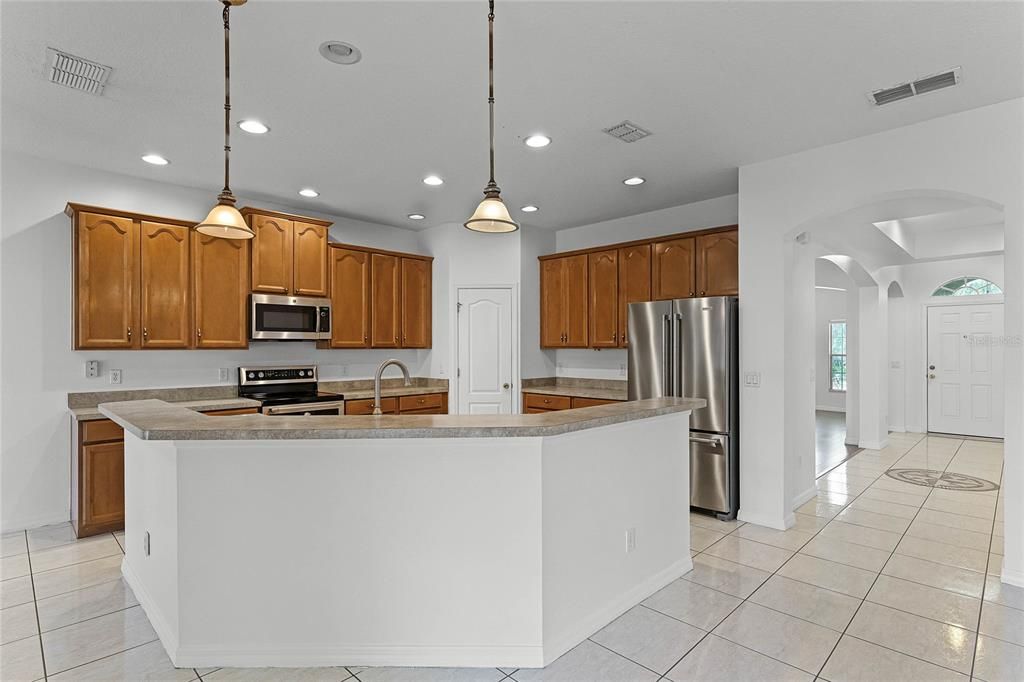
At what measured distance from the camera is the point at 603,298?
569 centimetres

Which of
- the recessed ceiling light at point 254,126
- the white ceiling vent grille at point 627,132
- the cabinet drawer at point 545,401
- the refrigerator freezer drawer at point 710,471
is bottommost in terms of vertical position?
the refrigerator freezer drawer at point 710,471

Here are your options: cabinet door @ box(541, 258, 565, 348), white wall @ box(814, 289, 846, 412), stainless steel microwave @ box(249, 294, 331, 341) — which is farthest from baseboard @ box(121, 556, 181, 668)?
white wall @ box(814, 289, 846, 412)

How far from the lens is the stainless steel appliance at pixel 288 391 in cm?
457

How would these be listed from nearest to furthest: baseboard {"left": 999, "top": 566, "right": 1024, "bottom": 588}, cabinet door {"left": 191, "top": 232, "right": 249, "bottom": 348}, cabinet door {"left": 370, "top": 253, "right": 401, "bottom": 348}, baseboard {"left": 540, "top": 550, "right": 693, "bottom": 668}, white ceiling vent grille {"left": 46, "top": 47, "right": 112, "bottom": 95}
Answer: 1. baseboard {"left": 540, "top": 550, "right": 693, "bottom": 668}
2. white ceiling vent grille {"left": 46, "top": 47, "right": 112, "bottom": 95}
3. baseboard {"left": 999, "top": 566, "right": 1024, "bottom": 588}
4. cabinet door {"left": 191, "top": 232, "right": 249, "bottom": 348}
5. cabinet door {"left": 370, "top": 253, "right": 401, "bottom": 348}

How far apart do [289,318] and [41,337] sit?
1724 mm

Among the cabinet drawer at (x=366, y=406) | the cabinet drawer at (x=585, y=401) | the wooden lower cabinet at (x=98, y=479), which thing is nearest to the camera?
the wooden lower cabinet at (x=98, y=479)

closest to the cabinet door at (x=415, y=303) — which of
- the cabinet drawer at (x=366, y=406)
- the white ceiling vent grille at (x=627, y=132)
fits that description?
the cabinet drawer at (x=366, y=406)

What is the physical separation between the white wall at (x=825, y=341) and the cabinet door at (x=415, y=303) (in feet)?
27.4

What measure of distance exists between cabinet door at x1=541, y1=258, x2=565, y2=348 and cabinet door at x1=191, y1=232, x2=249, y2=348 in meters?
3.06

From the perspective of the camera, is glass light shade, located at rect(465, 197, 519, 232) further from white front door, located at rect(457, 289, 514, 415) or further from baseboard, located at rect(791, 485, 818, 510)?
baseboard, located at rect(791, 485, 818, 510)

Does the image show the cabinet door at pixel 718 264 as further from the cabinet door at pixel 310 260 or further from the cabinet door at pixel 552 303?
the cabinet door at pixel 310 260

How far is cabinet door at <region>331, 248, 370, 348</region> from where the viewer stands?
5.36 metres

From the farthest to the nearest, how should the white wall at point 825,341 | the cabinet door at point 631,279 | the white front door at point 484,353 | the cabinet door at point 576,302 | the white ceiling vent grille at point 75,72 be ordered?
the white wall at point 825,341 < the white front door at point 484,353 < the cabinet door at point 576,302 < the cabinet door at point 631,279 < the white ceiling vent grille at point 75,72

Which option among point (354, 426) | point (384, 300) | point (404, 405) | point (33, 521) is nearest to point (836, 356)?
point (404, 405)
